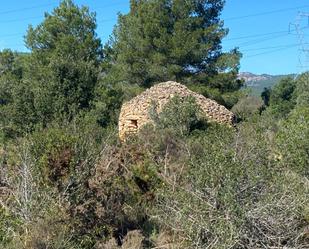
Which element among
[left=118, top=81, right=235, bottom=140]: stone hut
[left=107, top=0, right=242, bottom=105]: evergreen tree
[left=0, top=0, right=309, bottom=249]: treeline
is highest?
[left=107, top=0, right=242, bottom=105]: evergreen tree

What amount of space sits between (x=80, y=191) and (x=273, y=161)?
3046 mm

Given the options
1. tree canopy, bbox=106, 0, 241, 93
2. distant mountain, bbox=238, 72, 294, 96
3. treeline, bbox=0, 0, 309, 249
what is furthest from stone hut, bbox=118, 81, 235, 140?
distant mountain, bbox=238, 72, 294, 96

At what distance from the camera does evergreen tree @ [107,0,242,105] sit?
26.8 metres

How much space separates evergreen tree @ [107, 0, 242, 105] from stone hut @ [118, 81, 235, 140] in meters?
8.77

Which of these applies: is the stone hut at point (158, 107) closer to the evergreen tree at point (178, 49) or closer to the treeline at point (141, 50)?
the treeline at point (141, 50)

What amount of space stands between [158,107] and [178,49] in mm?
10538

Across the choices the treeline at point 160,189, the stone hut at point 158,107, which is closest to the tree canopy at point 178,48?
the stone hut at point 158,107

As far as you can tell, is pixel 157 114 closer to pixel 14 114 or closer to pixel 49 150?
pixel 14 114

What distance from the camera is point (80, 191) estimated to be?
25.0 feet

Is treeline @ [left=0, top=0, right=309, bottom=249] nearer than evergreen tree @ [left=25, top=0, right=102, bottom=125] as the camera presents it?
Yes

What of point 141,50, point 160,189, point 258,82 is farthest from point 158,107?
point 258,82

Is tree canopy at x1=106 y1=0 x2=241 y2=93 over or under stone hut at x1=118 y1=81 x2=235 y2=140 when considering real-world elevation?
over

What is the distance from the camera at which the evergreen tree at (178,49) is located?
26.8m

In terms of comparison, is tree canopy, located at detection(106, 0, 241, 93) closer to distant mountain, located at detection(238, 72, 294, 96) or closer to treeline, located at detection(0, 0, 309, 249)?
distant mountain, located at detection(238, 72, 294, 96)
